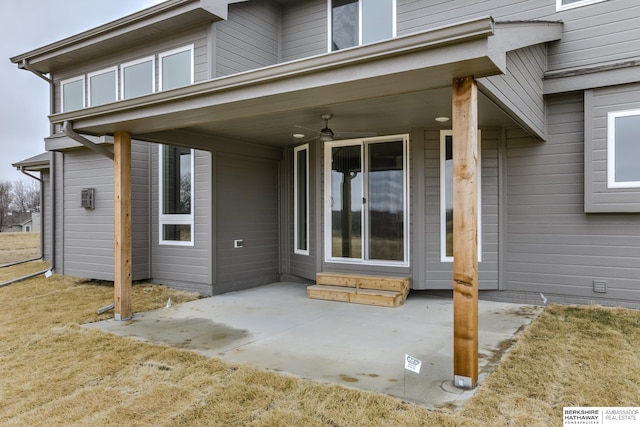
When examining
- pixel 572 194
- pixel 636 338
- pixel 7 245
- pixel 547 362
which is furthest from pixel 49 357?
pixel 7 245

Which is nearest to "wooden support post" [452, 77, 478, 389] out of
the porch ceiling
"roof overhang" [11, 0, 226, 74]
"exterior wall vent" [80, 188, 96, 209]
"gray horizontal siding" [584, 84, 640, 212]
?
the porch ceiling

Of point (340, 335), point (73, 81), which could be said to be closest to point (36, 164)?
point (73, 81)

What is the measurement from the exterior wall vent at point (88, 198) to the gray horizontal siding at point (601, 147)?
7773 millimetres

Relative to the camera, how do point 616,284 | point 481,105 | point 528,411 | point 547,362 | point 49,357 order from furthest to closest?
point 616,284
point 481,105
point 49,357
point 547,362
point 528,411

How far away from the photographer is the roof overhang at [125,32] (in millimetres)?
6241

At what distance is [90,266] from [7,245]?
8563 millimetres

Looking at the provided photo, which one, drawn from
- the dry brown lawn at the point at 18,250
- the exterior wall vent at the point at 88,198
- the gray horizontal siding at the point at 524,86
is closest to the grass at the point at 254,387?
the gray horizontal siding at the point at 524,86

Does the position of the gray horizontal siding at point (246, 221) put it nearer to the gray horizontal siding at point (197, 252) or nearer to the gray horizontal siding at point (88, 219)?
the gray horizontal siding at point (197, 252)

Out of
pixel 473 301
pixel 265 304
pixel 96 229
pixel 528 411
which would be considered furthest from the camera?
pixel 96 229

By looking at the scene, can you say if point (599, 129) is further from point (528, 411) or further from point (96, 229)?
point (96, 229)

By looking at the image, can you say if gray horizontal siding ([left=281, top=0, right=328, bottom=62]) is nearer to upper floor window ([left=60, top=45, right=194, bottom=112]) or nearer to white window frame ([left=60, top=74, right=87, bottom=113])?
upper floor window ([left=60, top=45, right=194, bottom=112])

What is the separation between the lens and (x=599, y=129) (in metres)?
5.13

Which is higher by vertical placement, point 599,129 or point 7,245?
point 599,129

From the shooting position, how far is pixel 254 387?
9.95 feet
